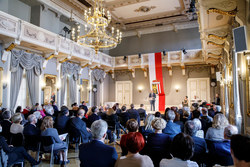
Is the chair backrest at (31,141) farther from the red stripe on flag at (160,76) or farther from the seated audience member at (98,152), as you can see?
the red stripe on flag at (160,76)

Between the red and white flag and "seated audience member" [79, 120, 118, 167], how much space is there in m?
12.3

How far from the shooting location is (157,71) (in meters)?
14.5

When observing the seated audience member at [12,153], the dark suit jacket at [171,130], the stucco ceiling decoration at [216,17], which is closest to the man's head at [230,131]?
the dark suit jacket at [171,130]

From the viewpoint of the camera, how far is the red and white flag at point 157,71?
14.2 metres

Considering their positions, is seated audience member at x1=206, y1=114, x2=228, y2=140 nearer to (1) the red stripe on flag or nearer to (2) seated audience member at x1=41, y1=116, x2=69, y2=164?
(2) seated audience member at x1=41, y1=116, x2=69, y2=164

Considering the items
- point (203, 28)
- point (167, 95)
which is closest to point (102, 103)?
point (167, 95)

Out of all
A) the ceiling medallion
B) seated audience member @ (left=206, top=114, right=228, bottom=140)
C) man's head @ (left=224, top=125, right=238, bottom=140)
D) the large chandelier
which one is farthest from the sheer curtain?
man's head @ (left=224, top=125, right=238, bottom=140)

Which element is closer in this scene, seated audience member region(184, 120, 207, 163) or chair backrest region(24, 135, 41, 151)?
seated audience member region(184, 120, 207, 163)

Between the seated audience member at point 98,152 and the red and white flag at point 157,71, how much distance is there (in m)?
12.3

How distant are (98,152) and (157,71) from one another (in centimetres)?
1270

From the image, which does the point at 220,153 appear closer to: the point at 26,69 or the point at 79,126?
the point at 79,126

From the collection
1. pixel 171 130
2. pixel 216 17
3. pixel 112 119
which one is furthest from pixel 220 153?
pixel 216 17

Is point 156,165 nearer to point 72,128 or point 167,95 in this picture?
point 72,128

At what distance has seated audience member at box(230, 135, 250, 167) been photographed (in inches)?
54.1
